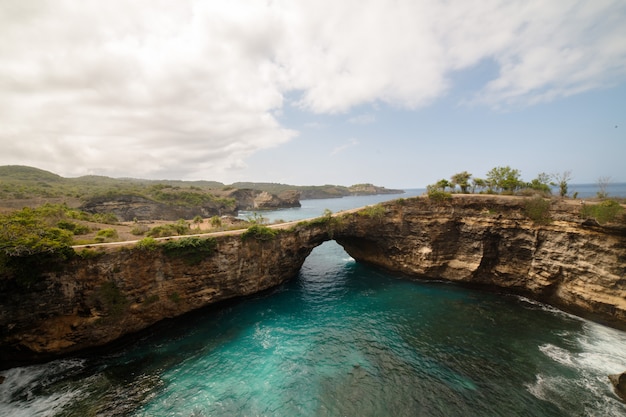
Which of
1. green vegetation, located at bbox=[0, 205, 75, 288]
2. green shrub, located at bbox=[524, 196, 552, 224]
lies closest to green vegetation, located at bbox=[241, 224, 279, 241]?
green vegetation, located at bbox=[0, 205, 75, 288]

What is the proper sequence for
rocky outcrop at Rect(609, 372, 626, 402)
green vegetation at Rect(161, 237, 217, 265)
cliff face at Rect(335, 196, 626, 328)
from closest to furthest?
rocky outcrop at Rect(609, 372, 626, 402) < cliff face at Rect(335, 196, 626, 328) < green vegetation at Rect(161, 237, 217, 265)

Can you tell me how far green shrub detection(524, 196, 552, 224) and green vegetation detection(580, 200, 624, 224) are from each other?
2.82 m

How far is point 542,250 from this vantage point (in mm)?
26547

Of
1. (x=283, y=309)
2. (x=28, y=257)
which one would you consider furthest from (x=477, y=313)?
(x=28, y=257)

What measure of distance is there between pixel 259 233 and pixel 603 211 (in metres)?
33.5

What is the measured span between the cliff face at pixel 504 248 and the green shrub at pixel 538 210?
43 centimetres

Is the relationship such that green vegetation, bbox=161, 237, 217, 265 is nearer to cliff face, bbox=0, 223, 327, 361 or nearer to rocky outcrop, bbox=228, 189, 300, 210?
cliff face, bbox=0, 223, 327, 361

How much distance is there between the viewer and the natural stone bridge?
62.7ft

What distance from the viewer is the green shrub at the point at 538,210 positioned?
26312 mm

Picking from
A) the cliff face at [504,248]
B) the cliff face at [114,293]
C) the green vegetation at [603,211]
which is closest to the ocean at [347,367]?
the cliff face at [114,293]

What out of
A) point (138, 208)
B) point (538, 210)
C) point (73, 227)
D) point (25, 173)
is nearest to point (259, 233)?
point (73, 227)

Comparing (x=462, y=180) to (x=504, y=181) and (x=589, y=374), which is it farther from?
(x=589, y=374)

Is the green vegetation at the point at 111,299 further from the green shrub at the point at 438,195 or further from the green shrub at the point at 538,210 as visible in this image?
the green shrub at the point at 538,210

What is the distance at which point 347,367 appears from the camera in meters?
18.3
